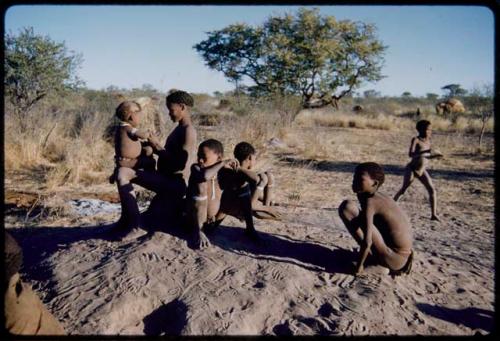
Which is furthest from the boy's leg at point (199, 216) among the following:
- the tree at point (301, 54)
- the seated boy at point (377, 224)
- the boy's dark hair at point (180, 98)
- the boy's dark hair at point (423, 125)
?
the tree at point (301, 54)

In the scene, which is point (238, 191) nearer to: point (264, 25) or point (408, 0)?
point (408, 0)

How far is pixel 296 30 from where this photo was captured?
20.0 meters

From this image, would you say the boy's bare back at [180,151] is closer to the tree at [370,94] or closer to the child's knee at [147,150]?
the child's knee at [147,150]

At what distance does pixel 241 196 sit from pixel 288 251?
0.74 meters

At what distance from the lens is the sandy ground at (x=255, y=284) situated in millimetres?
3244

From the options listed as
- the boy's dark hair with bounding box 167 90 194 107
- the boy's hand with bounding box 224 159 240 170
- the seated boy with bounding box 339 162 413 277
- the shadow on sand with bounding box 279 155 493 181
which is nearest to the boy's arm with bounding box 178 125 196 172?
the boy's dark hair with bounding box 167 90 194 107

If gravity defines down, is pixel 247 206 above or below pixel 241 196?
below

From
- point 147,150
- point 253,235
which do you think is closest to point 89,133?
point 147,150

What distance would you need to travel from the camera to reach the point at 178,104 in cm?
439

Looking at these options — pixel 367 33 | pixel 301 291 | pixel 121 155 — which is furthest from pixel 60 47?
pixel 367 33

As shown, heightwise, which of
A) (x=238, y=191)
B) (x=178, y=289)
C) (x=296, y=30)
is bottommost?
(x=178, y=289)

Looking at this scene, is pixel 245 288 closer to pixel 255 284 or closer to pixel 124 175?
pixel 255 284

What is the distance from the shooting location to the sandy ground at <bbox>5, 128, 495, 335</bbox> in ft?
10.6

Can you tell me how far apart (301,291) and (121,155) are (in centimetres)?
228
